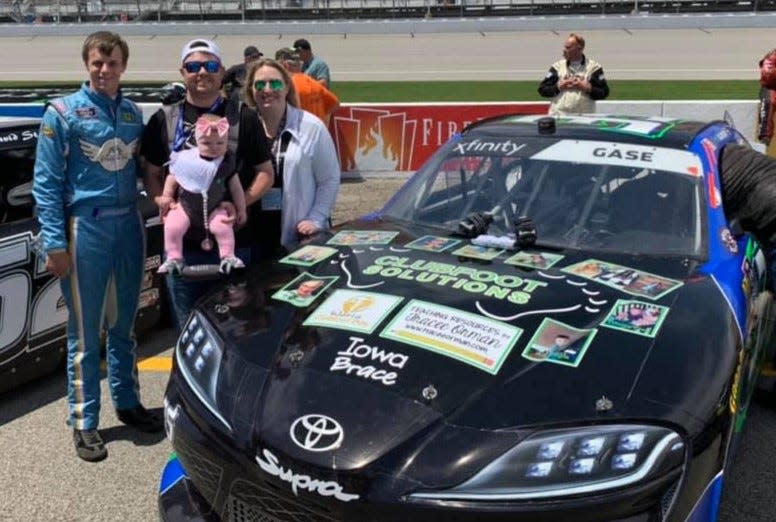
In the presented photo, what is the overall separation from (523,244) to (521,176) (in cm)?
53

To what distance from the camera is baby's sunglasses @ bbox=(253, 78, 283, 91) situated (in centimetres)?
377

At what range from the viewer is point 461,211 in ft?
12.0

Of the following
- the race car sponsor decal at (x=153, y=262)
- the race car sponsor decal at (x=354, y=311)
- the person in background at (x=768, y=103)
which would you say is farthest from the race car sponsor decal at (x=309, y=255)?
the person in background at (x=768, y=103)

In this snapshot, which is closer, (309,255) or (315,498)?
(315,498)

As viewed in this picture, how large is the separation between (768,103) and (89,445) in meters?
6.80

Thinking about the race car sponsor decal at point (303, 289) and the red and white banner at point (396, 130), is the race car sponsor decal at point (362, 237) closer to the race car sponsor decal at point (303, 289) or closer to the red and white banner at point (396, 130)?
the race car sponsor decal at point (303, 289)

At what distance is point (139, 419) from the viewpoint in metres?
3.99

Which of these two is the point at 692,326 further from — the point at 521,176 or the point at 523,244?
the point at 521,176

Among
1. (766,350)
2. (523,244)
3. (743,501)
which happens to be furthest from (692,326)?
(766,350)

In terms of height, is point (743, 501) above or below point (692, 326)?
below

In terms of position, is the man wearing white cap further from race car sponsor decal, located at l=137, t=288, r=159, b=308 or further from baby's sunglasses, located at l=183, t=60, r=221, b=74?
race car sponsor decal, located at l=137, t=288, r=159, b=308

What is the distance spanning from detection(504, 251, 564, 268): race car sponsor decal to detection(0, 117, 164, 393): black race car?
236cm

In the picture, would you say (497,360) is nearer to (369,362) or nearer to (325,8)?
(369,362)

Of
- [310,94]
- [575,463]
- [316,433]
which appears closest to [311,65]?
[310,94]
